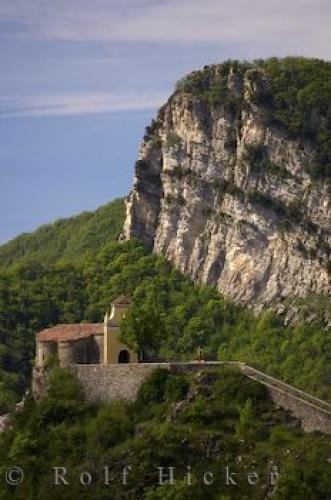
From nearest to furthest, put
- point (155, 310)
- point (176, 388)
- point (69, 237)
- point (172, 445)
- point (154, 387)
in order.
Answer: point (172, 445)
point (176, 388)
point (154, 387)
point (155, 310)
point (69, 237)

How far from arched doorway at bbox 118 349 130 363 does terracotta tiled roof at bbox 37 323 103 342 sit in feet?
4.76

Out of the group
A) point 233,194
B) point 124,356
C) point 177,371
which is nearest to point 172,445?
point 177,371

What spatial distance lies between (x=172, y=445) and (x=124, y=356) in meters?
10.7

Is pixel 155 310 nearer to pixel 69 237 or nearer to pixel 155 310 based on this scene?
pixel 155 310

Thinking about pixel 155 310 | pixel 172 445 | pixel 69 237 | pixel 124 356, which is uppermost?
pixel 69 237

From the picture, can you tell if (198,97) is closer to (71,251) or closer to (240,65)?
(240,65)

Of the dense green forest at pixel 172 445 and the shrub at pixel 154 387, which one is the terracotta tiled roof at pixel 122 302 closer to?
the dense green forest at pixel 172 445

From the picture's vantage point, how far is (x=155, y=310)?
114750 mm

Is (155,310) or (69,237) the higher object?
(69,237)

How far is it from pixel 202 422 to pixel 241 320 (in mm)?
41440

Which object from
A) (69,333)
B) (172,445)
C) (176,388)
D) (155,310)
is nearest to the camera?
(172,445)

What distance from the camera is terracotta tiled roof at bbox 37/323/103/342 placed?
95.2 metres

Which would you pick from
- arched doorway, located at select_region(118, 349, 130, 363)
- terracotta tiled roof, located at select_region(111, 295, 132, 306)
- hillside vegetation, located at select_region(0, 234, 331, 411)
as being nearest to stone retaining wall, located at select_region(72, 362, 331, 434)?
arched doorway, located at select_region(118, 349, 130, 363)

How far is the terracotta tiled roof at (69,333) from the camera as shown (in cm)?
9519
